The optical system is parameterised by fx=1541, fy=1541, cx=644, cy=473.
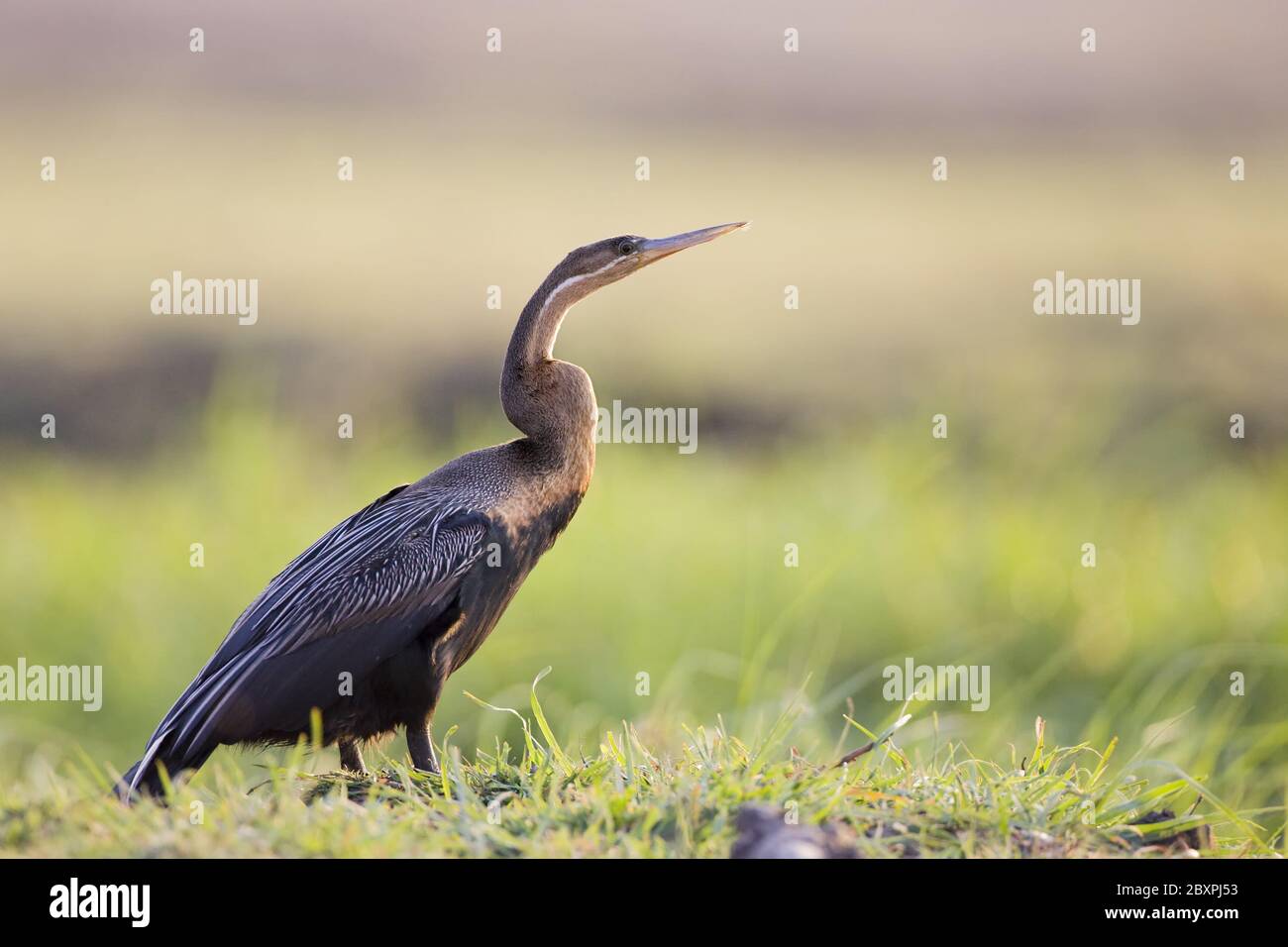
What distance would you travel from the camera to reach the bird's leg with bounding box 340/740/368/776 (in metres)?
4.73

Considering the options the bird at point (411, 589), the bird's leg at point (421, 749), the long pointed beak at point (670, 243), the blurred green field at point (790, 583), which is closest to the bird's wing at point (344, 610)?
the bird at point (411, 589)

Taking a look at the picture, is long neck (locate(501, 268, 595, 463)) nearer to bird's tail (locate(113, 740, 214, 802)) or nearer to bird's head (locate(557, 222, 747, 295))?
bird's head (locate(557, 222, 747, 295))

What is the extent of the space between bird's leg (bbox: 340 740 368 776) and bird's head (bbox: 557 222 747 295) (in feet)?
5.31

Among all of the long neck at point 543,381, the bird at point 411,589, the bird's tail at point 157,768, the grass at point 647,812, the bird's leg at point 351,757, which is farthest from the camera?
the long neck at point 543,381

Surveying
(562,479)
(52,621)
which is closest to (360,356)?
(52,621)

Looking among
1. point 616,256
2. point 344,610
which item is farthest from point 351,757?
point 616,256

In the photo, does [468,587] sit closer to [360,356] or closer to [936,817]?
[936,817]

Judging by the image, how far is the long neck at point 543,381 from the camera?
16.3 feet

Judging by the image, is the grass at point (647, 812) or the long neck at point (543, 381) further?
the long neck at point (543, 381)

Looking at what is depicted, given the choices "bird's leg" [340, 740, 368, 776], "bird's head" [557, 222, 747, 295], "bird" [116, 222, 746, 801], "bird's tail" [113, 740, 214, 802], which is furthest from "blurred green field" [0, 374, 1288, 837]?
"bird's tail" [113, 740, 214, 802]

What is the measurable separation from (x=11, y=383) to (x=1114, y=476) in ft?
27.6

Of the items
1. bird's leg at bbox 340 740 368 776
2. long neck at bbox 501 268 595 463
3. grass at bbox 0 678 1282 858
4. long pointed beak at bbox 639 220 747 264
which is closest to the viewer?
grass at bbox 0 678 1282 858

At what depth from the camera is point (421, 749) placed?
14.9ft

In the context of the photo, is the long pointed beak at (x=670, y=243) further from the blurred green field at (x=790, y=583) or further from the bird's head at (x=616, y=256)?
the blurred green field at (x=790, y=583)
